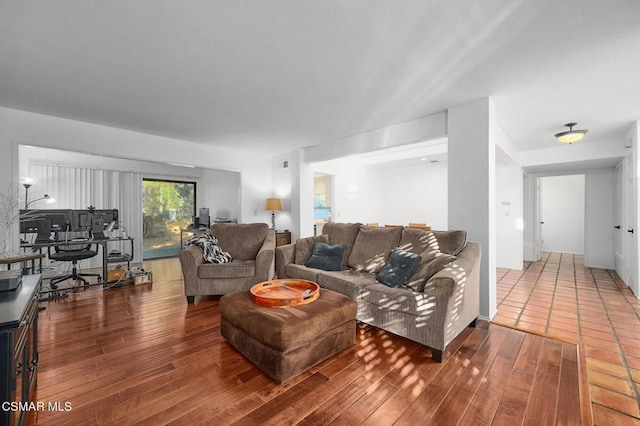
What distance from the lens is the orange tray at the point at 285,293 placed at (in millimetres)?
2156

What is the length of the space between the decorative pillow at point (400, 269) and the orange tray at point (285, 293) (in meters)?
0.72

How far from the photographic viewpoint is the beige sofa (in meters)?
2.16

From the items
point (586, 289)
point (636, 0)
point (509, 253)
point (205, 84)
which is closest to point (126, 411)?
point (205, 84)

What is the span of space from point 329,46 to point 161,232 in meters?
6.44

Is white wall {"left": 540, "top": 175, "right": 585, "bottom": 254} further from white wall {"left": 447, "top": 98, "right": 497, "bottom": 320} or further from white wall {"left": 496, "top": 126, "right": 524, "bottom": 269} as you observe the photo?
white wall {"left": 447, "top": 98, "right": 497, "bottom": 320}

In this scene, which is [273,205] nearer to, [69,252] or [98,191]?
[69,252]

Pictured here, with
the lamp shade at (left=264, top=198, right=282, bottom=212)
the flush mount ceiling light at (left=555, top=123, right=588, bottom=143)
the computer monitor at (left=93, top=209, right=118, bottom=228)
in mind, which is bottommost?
the computer monitor at (left=93, top=209, right=118, bottom=228)

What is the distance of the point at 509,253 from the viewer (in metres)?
5.63

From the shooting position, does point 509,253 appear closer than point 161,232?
Yes

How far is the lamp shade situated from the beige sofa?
87.0 inches

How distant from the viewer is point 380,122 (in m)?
3.99

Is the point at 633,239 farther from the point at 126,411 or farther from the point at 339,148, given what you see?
the point at 126,411

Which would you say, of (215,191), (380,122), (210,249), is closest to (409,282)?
(380,122)

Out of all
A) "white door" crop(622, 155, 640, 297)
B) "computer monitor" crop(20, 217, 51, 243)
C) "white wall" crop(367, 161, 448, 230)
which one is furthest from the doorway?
"white door" crop(622, 155, 640, 297)
